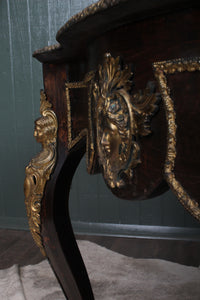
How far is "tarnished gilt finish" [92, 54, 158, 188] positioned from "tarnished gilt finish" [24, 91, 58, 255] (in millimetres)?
282

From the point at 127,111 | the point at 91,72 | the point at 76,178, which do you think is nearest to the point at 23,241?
the point at 76,178

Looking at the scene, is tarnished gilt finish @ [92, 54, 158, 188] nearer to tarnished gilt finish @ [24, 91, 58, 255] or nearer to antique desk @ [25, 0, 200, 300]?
antique desk @ [25, 0, 200, 300]

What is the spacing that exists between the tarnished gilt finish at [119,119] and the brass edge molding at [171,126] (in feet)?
0.07

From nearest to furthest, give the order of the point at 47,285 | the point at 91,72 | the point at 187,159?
the point at 187,159
the point at 91,72
the point at 47,285

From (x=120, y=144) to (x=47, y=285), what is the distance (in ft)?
2.84

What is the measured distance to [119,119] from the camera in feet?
1.57

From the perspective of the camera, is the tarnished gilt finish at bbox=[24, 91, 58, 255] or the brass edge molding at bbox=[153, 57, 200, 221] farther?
the tarnished gilt finish at bbox=[24, 91, 58, 255]

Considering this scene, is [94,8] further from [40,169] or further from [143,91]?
[40,169]

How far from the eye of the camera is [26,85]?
6.14 feet

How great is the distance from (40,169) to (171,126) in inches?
18.2

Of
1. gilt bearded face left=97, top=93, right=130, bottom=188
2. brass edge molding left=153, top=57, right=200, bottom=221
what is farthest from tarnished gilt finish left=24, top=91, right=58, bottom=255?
brass edge molding left=153, top=57, right=200, bottom=221

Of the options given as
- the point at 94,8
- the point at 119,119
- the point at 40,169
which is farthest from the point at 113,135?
the point at 40,169

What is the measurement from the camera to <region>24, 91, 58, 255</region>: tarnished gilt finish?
80cm

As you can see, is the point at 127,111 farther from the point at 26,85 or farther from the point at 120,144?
the point at 26,85
